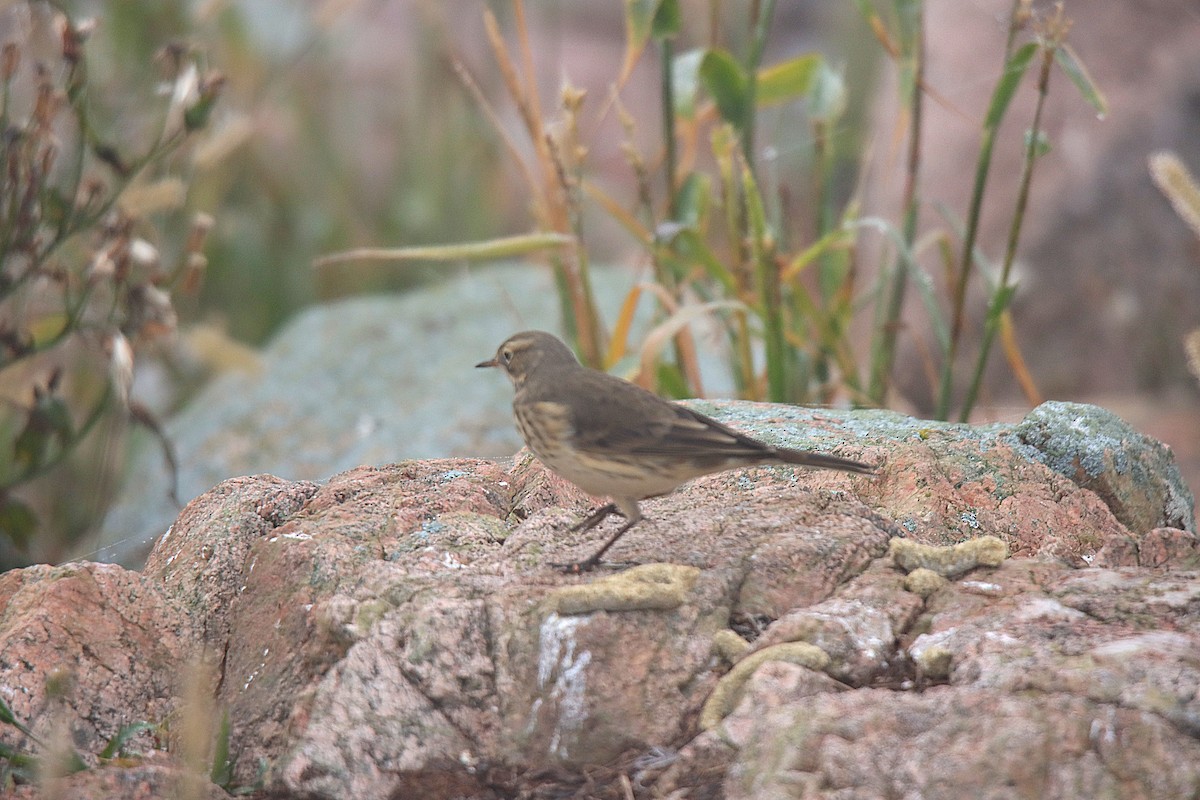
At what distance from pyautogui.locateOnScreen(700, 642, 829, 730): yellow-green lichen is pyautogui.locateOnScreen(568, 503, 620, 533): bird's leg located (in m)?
0.87

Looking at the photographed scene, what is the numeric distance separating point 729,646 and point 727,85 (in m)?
3.07

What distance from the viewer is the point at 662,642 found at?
9.78 ft

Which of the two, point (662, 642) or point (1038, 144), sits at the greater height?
point (1038, 144)

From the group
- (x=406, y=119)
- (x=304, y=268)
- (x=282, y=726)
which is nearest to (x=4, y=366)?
(x=282, y=726)

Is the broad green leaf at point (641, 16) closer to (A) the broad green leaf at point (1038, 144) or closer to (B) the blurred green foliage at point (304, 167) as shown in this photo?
(A) the broad green leaf at point (1038, 144)

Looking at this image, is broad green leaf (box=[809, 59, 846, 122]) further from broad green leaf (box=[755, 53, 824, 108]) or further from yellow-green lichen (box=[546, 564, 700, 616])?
yellow-green lichen (box=[546, 564, 700, 616])

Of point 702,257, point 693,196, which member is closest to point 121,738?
point 702,257

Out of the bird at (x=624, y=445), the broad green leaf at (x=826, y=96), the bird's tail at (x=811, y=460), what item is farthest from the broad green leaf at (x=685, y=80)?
the bird's tail at (x=811, y=460)

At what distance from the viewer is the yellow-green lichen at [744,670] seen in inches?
A: 109

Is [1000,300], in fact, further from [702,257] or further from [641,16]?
[641,16]

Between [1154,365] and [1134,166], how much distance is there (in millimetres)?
1293

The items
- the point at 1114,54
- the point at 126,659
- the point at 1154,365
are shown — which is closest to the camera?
the point at 126,659

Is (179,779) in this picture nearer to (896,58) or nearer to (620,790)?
(620,790)

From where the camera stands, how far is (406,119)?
10516 millimetres
